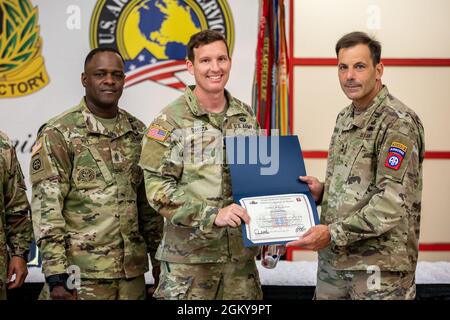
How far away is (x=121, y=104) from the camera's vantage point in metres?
4.00

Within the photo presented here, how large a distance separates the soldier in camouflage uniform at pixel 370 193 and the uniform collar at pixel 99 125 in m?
0.81

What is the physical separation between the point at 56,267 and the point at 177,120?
753 millimetres

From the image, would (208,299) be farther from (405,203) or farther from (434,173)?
(434,173)

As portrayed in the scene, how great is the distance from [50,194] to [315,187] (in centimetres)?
107

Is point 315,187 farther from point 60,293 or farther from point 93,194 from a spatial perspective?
point 60,293

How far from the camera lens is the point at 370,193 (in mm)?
2299

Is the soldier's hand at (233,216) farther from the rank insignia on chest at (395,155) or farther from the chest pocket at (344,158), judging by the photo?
the rank insignia on chest at (395,155)

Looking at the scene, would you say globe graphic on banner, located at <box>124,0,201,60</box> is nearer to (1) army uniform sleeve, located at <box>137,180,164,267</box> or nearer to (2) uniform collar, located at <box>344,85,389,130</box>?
(1) army uniform sleeve, located at <box>137,180,164,267</box>

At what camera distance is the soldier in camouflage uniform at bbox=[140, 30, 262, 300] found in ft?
7.89

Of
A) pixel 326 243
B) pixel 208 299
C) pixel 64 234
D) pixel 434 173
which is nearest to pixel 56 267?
pixel 64 234

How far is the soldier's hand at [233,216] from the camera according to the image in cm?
223

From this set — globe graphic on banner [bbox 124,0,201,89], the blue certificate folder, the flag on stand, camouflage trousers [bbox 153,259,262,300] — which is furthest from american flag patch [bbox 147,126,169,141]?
globe graphic on banner [bbox 124,0,201,89]

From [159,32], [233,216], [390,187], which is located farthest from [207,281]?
[159,32]

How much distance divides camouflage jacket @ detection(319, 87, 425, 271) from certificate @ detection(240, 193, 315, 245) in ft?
0.38
